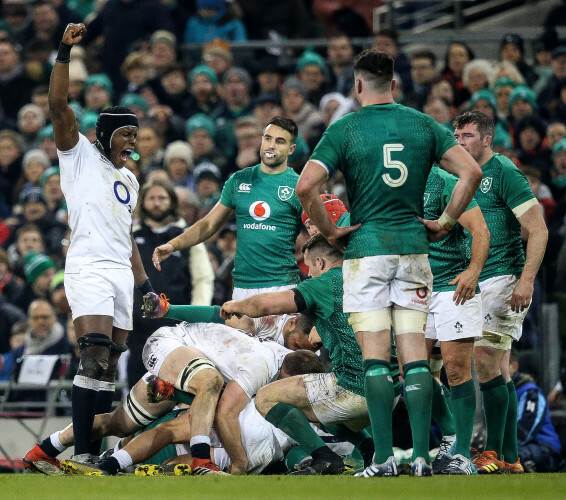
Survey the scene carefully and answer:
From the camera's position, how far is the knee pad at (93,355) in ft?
25.8

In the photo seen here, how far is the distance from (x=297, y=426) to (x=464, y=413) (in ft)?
3.75

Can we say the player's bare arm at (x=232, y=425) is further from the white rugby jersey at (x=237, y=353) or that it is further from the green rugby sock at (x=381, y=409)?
the green rugby sock at (x=381, y=409)

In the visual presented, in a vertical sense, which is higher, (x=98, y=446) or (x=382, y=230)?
(x=382, y=230)

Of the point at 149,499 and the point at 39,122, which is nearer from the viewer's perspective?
the point at 149,499

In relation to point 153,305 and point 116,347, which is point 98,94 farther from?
point 116,347

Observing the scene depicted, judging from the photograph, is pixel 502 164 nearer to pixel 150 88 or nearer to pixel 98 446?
pixel 98 446

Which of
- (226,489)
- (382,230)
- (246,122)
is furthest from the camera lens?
(246,122)

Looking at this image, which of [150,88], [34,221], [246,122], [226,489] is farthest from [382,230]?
[150,88]

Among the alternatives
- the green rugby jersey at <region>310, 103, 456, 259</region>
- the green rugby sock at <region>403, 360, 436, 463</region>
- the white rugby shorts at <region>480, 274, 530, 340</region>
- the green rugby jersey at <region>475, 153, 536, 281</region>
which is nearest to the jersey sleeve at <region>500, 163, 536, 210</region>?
the green rugby jersey at <region>475, 153, 536, 281</region>

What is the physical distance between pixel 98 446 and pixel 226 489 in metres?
2.35

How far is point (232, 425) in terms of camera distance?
27.3 feet

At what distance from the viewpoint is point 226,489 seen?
251 inches

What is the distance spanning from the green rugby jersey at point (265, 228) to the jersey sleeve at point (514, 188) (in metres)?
1.89

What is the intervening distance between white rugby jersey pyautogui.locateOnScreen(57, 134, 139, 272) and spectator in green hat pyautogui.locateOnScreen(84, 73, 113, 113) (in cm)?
826
